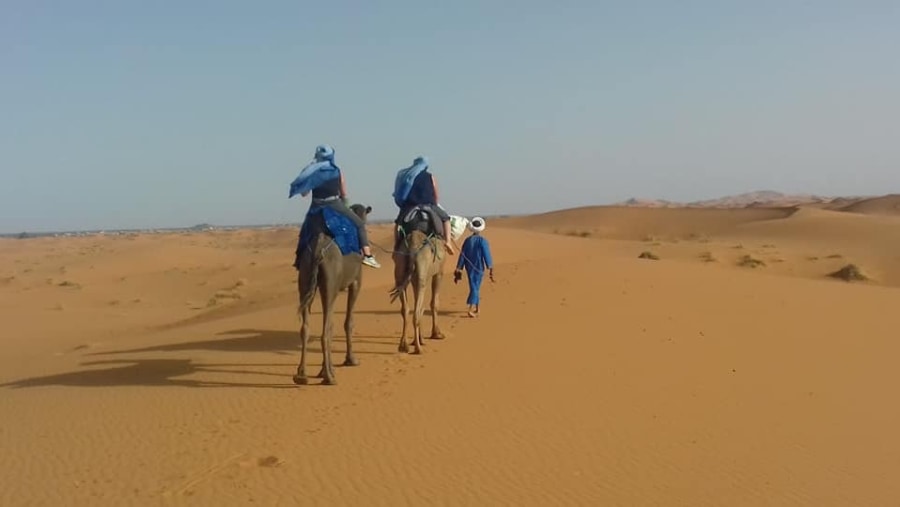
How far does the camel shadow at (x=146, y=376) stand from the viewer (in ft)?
30.9

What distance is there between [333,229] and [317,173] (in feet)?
2.44

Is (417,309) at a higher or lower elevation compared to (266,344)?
higher

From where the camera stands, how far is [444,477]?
20.2ft

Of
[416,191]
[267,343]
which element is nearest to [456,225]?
[416,191]

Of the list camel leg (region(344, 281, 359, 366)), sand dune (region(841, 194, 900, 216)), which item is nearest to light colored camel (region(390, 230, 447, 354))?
camel leg (region(344, 281, 359, 366))

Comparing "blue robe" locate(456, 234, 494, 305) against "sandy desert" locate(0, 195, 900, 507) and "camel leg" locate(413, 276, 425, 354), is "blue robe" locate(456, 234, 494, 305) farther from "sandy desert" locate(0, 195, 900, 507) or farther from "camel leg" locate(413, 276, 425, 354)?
"camel leg" locate(413, 276, 425, 354)

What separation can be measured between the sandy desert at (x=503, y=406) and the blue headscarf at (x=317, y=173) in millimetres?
2468

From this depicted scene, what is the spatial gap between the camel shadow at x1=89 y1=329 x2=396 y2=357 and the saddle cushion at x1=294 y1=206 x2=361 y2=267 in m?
2.58

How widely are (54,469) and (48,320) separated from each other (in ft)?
57.8

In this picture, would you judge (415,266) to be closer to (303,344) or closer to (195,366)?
(303,344)

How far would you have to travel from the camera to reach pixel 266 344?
12555 mm

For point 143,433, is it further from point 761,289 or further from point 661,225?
point 661,225

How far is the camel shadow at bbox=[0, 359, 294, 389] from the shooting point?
9422 mm

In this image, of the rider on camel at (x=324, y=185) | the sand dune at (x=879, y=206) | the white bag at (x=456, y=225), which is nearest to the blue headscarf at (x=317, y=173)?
the rider on camel at (x=324, y=185)
